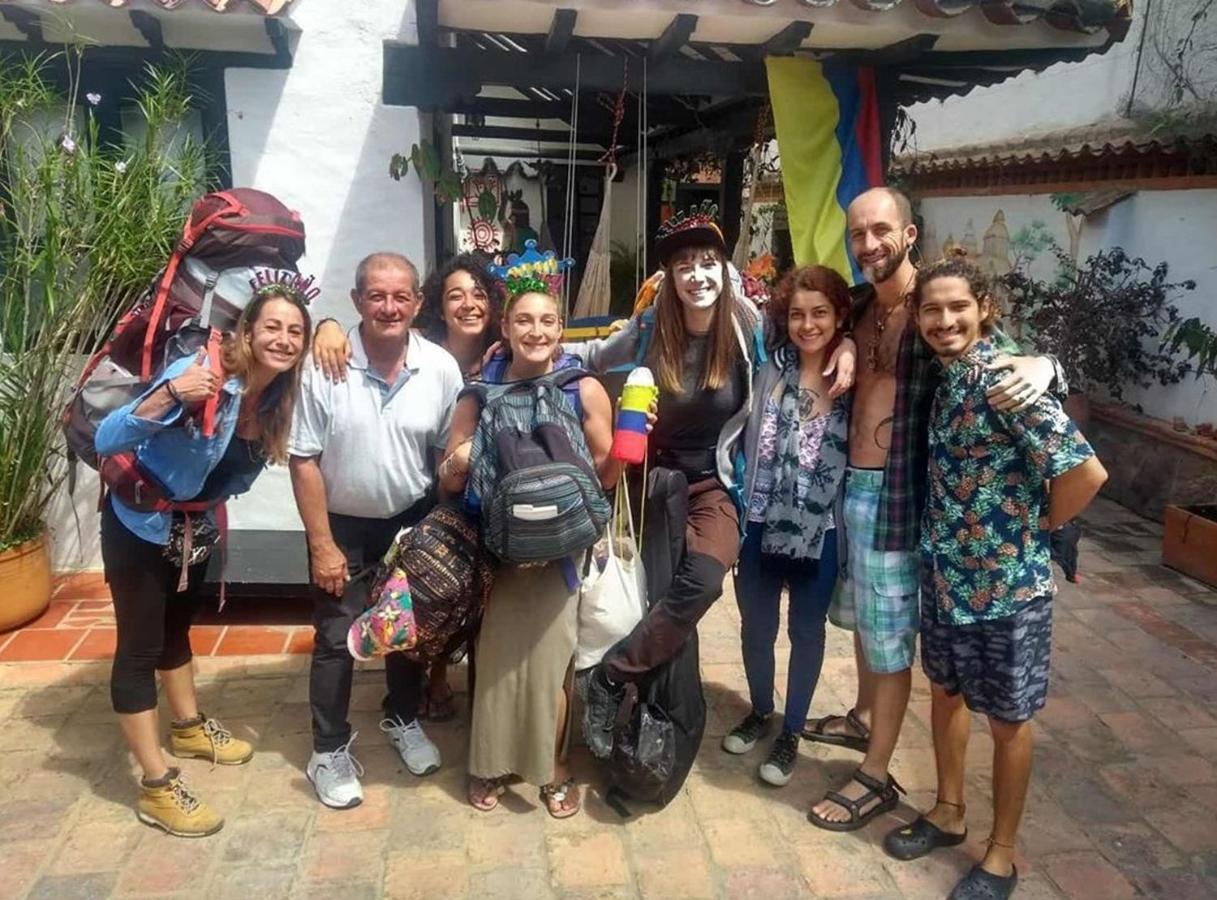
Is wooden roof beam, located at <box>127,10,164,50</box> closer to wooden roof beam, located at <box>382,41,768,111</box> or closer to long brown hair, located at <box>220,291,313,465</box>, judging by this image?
wooden roof beam, located at <box>382,41,768,111</box>

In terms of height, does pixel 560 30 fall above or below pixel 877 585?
above

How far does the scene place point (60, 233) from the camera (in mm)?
3750

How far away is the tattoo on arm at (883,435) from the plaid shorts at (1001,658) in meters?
0.46

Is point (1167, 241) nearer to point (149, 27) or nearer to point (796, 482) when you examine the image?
point (796, 482)

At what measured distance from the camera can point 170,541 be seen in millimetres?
2584

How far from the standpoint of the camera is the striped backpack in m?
2.41

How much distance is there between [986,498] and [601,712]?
1351 mm

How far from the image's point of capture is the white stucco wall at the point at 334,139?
417cm

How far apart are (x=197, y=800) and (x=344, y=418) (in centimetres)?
133

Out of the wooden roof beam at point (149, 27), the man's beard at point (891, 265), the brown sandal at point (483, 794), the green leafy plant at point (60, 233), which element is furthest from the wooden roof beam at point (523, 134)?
the brown sandal at point (483, 794)

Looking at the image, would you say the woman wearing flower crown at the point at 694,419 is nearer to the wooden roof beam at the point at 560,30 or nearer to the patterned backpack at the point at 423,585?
the patterned backpack at the point at 423,585

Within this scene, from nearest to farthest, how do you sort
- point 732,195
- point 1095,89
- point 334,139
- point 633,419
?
point 633,419
point 334,139
point 732,195
point 1095,89

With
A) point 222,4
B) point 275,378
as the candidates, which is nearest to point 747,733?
point 275,378

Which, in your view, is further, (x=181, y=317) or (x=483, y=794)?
(x=483, y=794)
